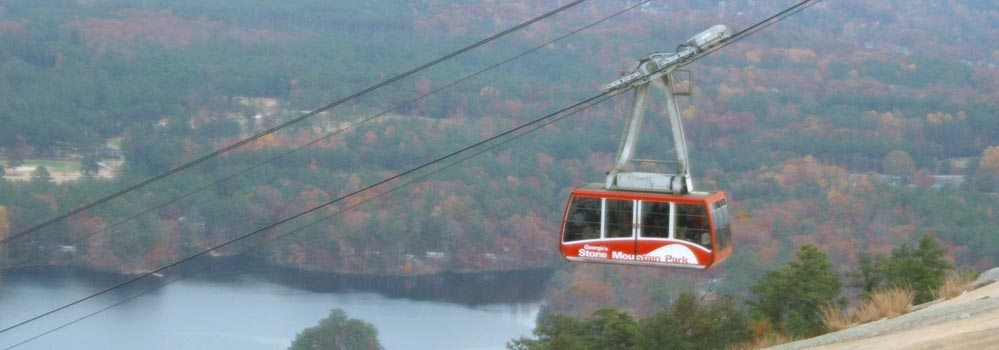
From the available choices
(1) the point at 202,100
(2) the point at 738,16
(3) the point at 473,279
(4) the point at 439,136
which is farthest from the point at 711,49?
(2) the point at 738,16

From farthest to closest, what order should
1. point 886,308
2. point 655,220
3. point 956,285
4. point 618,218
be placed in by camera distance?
point 956,285, point 886,308, point 618,218, point 655,220

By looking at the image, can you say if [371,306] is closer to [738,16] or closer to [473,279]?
[473,279]

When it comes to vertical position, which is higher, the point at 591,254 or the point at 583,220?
the point at 583,220

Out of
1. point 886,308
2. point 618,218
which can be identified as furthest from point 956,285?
point 618,218

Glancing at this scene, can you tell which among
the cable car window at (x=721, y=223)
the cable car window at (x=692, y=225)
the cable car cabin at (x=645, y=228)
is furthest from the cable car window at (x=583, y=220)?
the cable car window at (x=721, y=223)

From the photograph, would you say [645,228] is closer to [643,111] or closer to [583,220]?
[583,220]
